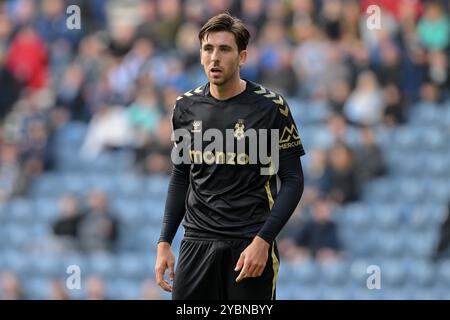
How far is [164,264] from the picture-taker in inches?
241

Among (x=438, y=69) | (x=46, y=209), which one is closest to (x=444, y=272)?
(x=438, y=69)

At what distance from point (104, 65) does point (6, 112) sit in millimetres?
1386

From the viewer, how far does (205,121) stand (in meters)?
6.11

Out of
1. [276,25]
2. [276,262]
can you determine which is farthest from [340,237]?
[276,262]

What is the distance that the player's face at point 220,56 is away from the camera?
6.02 meters

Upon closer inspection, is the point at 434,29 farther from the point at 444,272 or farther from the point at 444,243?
the point at 444,272

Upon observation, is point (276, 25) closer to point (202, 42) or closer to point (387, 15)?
point (387, 15)

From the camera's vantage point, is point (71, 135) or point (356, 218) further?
point (71, 135)

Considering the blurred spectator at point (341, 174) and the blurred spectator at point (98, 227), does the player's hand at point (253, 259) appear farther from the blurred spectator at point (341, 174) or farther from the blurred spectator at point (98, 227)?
the blurred spectator at point (98, 227)

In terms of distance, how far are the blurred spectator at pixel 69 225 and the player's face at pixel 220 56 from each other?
26.7ft

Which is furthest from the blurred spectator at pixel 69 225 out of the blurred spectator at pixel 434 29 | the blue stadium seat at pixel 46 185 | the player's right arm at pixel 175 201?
the player's right arm at pixel 175 201

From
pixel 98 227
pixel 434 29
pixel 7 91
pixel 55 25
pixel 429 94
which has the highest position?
pixel 55 25

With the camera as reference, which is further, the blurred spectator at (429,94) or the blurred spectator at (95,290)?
the blurred spectator at (429,94)

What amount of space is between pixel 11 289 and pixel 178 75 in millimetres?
3506
